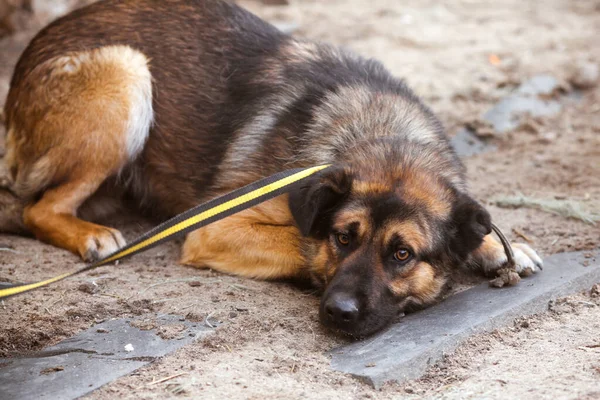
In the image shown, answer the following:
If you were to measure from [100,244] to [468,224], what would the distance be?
90.3 inches

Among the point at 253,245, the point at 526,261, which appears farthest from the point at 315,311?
the point at 526,261

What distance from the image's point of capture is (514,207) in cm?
569

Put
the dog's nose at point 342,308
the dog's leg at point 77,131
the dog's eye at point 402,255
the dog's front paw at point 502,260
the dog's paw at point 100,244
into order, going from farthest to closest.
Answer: the dog's leg at point 77,131 < the dog's paw at point 100,244 < the dog's front paw at point 502,260 < the dog's eye at point 402,255 < the dog's nose at point 342,308

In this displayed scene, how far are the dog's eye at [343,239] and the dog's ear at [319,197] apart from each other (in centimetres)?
13

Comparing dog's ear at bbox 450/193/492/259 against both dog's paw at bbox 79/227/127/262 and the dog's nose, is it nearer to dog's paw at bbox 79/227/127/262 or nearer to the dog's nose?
the dog's nose

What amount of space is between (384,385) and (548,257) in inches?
73.8

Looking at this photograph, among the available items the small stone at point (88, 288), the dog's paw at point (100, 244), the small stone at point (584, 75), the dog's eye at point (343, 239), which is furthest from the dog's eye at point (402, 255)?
the small stone at point (584, 75)

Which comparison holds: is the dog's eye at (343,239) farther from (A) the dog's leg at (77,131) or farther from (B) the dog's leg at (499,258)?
(A) the dog's leg at (77,131)

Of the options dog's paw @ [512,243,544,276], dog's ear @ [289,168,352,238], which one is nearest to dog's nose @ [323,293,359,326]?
dog's ear @ [289,168,352,238]

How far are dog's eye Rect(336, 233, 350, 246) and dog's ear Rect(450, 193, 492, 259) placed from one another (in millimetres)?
593

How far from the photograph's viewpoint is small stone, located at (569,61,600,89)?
8.33m

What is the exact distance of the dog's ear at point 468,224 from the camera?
13.4 ft

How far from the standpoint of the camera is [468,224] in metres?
4.12

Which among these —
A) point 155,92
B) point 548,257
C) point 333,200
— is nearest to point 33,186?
point 155,92
